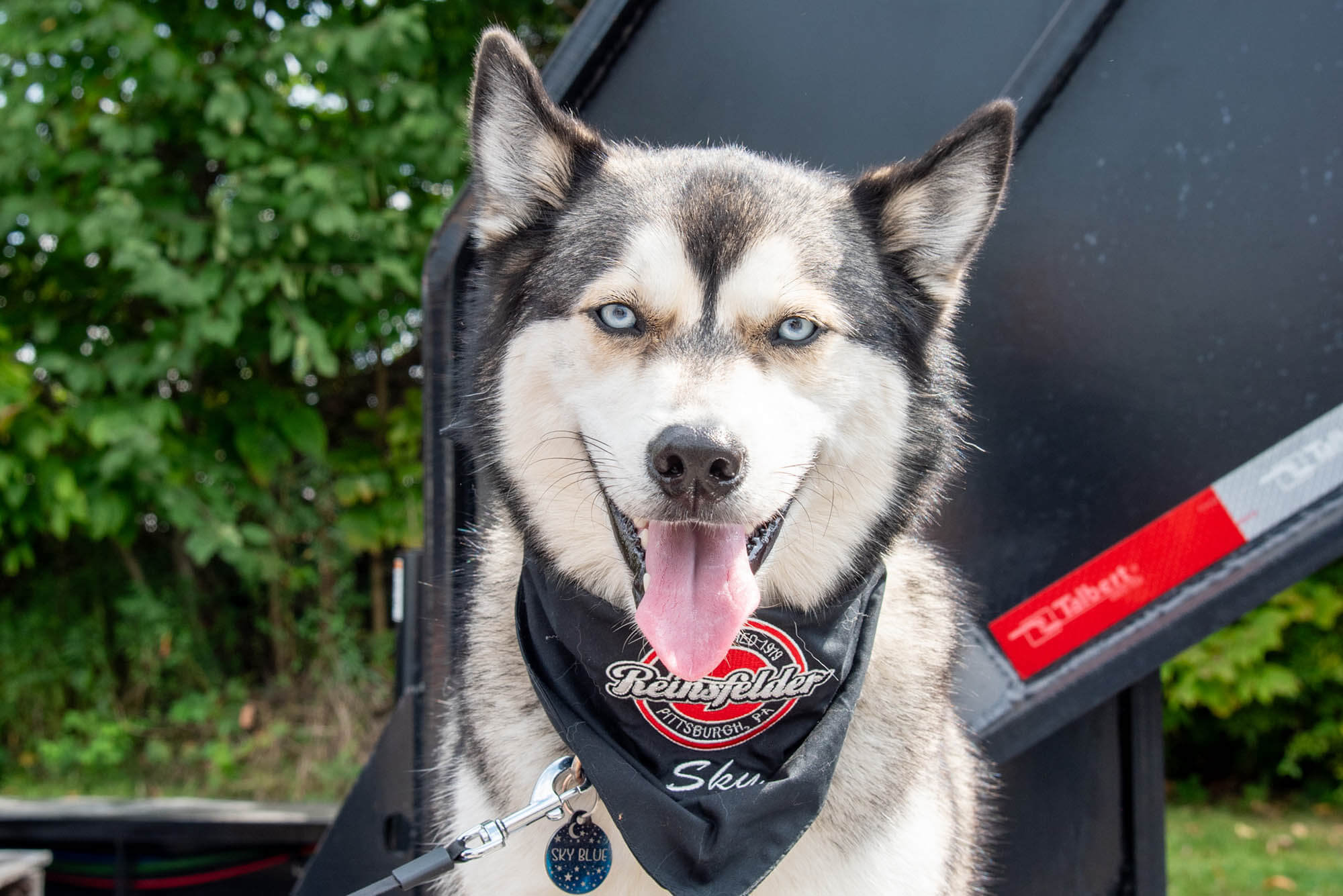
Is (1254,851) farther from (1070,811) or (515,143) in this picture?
(515,143)

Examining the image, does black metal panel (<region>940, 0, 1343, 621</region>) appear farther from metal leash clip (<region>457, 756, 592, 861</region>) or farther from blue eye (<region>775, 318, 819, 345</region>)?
metal leash clip (<region>457, 756, 592, 861</region>)

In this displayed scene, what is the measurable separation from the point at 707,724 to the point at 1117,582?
0.86 m

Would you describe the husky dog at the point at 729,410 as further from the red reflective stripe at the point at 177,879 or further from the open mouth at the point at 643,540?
the red reflective stripe at the point at 177,879

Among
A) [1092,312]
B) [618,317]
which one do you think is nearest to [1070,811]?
[1092,312]

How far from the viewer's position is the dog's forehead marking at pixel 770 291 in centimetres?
178

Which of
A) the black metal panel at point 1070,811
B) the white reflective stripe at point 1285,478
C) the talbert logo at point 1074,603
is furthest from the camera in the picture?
the black metal panel at point 1070,811

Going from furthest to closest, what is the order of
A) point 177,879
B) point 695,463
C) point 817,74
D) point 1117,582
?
point 177,879 < point 817,74 < point 1117,582 < point 695,463

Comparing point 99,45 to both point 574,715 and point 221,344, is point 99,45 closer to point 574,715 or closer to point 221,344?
point 221,344

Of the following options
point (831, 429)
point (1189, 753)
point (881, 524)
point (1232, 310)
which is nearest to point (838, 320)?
point (831, 429)

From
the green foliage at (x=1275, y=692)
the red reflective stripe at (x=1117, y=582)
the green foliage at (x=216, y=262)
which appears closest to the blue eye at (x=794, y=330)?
the red reflective stripe at (x=1117, y=582)

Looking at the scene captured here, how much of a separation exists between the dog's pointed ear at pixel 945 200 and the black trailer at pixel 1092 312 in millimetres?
234

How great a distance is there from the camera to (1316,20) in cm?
190

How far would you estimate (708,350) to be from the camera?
1.74 m

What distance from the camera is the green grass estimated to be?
4.41 meters
